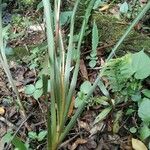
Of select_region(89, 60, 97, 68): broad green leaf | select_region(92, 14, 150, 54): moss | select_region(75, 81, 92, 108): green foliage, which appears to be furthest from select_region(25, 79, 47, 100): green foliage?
select_region(92, 14, 150, 54): moss

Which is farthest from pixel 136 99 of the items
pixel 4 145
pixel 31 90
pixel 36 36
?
pixel 36 36

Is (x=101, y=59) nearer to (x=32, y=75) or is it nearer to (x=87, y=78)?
(x=87, y=78)

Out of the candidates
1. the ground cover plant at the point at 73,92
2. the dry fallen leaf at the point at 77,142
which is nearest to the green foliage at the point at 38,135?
the ground cover plant at the point at 73,92

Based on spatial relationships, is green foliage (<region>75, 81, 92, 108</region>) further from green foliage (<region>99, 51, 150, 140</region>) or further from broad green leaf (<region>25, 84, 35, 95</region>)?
broad green leaf (<region>25, 84, 35, 95</region>)

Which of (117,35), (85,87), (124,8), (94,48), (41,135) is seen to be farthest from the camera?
(124,8)

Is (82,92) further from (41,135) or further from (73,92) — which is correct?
(41,135)

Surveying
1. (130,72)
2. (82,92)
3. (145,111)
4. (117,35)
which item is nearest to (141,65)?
(130,72)
